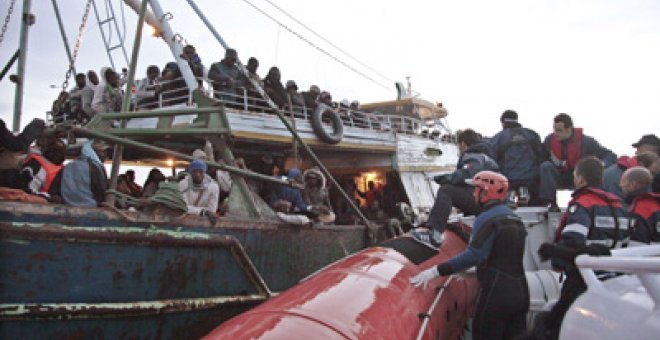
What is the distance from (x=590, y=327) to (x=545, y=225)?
411cm

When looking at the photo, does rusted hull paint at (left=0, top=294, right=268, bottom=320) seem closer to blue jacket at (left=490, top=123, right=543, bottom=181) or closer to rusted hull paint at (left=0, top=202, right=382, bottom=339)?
rusted hull paint at (left=0, top=202, right=382, bottom=339)

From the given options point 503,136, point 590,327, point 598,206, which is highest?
point 503,136

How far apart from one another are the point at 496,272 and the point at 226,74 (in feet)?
24.6

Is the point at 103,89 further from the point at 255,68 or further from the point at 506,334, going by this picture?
the point at 506,334

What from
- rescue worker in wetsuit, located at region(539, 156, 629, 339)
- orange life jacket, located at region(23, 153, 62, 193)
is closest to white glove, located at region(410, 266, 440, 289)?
rescue worker in wetsuit, located at region(539, 156, 629, 339)

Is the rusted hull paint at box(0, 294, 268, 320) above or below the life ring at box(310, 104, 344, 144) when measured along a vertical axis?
below

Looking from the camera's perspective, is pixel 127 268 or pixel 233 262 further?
pixel 233 262

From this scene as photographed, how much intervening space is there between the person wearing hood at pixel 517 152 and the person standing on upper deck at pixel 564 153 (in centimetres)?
25

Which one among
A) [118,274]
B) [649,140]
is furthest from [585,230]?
[118,274]

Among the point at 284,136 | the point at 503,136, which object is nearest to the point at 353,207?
the point at 503,136

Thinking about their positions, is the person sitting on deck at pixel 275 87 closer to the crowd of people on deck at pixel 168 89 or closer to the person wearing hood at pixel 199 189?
the crowd of people on deck at pixel 168 89

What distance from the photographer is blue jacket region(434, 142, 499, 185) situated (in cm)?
488

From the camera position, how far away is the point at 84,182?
3.81m

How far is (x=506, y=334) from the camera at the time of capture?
343cm
